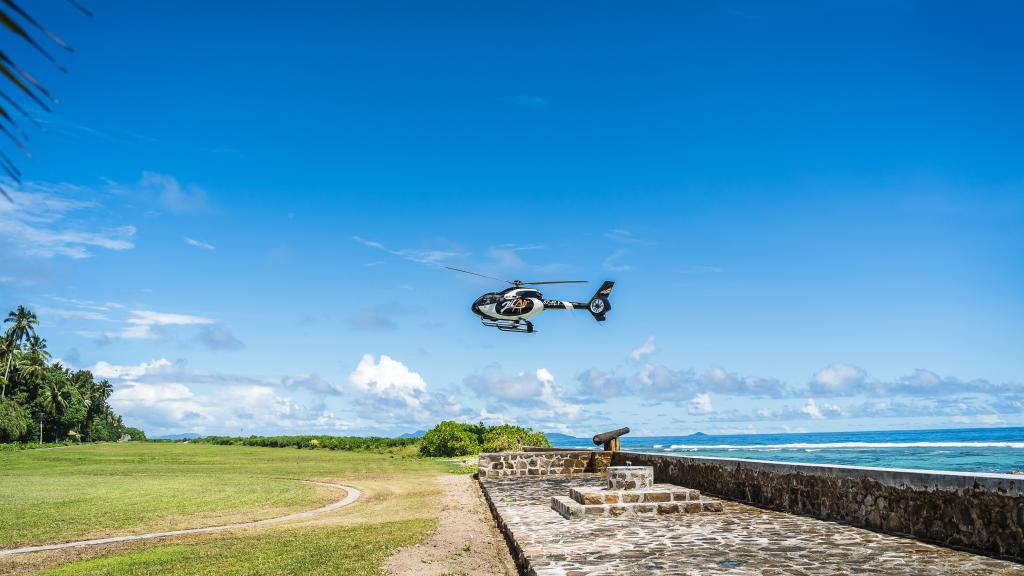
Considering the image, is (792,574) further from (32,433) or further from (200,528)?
(32,433)

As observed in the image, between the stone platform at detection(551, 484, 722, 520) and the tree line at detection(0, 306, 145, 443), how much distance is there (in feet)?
193

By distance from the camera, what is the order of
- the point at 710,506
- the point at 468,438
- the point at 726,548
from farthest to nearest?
the point at 468,438 → the point at 710,506 → the point at 726,548

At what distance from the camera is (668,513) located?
34.9ft

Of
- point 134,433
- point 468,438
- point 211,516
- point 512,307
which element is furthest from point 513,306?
point 134,433

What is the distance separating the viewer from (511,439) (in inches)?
1247

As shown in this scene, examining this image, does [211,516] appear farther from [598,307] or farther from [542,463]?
[598,307]

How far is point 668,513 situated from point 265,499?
11237 mm

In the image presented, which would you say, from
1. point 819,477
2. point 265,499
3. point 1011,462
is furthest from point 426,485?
point 1011,462

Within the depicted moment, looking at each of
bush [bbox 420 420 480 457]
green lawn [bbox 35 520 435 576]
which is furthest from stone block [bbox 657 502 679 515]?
bush [bbox 420 420 480 457]

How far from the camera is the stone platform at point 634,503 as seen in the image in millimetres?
10359

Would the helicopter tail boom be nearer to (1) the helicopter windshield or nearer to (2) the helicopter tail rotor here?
(2) the helicopter tail rotor

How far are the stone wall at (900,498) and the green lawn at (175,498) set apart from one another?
230 inches

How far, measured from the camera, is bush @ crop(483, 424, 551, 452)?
30.9 meters

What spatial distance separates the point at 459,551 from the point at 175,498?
36.9 ft
